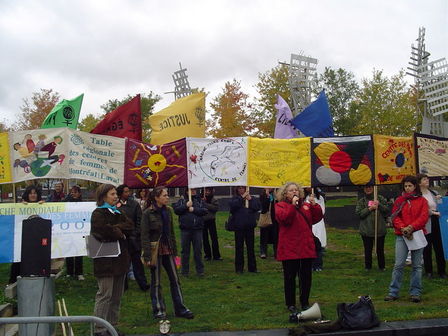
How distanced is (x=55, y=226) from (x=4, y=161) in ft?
5.59

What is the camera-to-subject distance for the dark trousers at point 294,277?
284 inches

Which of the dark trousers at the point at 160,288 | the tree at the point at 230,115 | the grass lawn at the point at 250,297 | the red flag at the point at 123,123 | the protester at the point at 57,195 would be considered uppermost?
the tree at the point at 230,115

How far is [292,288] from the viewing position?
7.24 meters

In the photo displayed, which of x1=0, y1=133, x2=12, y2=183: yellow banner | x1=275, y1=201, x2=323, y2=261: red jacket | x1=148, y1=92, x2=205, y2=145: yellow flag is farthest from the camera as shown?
x1=148, y1=92, x2=205, y2=145: yellow flag

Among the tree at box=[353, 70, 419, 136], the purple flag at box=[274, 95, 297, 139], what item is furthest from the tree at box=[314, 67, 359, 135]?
the purple flag at box=[274, 95, 297, 139]

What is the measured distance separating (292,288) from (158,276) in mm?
1998

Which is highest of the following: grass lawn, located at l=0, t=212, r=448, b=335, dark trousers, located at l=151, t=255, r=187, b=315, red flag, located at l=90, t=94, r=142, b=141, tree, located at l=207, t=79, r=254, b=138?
tree, located at l=207, t=79, r=254, b=138

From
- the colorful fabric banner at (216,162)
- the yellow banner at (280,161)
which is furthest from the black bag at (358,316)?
the colorful fabric banner at (216,162)

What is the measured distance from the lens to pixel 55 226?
9.40 metres

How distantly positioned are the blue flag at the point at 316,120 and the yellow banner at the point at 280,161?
1160mm

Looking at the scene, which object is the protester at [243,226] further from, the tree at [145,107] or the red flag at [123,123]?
the tree at [145,107]

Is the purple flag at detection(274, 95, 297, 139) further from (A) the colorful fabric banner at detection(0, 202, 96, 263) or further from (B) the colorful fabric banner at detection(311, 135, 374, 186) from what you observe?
(A) the colorful fabric banner at detection(0, 202, 96, 263)

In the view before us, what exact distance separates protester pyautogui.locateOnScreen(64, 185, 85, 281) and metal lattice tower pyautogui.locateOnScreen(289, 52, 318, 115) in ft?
83.5

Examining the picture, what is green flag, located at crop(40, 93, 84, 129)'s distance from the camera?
10938mm
